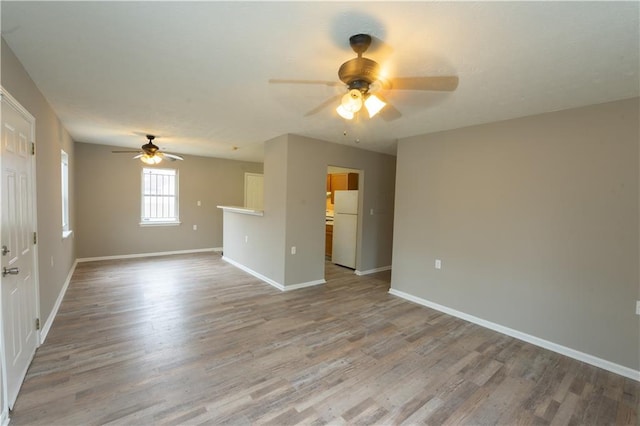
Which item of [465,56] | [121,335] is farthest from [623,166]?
[121,335]

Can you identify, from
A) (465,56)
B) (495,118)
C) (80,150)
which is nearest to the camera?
(465,56)

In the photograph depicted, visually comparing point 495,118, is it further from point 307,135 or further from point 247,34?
point 247,34

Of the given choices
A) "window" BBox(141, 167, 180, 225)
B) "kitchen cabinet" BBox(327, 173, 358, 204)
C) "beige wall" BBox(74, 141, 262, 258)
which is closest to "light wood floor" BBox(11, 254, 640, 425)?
Result: "beige wall" BBox(74, 141, 262, 258)

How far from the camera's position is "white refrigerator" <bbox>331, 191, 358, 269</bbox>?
5.58 meters

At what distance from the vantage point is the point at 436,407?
1978mm

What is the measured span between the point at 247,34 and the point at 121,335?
2.98m

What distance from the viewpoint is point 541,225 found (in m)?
2.92

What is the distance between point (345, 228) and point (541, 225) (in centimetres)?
338

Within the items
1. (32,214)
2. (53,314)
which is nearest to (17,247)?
(32,214)

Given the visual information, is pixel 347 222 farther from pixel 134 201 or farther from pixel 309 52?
pixel 134 201

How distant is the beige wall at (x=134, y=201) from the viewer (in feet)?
18.6

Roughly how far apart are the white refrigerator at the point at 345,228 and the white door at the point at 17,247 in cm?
445

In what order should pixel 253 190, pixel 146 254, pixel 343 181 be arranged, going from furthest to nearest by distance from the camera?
pixel 253 190
pixel 343 181
pixel 146 254

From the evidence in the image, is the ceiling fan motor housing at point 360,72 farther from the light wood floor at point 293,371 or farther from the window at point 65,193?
the window at point 65,193
